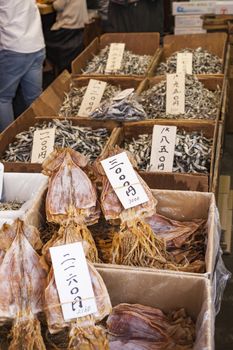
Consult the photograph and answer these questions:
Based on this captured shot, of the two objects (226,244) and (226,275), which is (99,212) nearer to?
(226,275)

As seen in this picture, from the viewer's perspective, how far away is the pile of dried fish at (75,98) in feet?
9.43

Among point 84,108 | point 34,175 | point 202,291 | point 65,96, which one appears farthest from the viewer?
point 65,96

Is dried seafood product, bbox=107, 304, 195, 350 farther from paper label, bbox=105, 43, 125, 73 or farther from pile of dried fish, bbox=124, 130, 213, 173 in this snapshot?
paper label, bbox=105, 43, 125, 73

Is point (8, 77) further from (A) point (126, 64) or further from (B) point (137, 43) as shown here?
(B) point (137, 43)

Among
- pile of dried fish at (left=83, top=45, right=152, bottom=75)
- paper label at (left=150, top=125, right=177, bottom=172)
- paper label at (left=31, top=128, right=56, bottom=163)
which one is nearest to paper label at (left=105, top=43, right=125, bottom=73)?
pile of dried fish at (left=83, top=45, right=152, bottom=75)

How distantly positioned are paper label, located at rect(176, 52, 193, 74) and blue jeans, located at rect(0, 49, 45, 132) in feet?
3.32

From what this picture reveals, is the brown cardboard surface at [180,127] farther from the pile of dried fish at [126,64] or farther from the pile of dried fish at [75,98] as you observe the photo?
the pile of dried fish at [126,64]

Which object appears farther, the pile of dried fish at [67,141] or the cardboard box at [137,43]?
the cardboard box at [137,43]

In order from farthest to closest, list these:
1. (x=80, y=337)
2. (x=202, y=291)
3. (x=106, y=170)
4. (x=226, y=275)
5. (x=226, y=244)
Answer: (x=226, y=244) < (x=226, y=275) < (x=106, y=170) < (x=202, y=291) < (x=80, y=337)

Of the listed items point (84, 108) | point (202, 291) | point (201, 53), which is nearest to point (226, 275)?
point (202, 291)

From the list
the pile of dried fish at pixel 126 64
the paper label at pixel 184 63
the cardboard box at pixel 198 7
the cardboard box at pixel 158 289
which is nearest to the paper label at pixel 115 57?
the pile of dried fish at pixel 126 64

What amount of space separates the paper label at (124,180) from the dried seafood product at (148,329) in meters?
0.30

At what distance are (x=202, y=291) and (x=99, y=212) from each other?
396mm

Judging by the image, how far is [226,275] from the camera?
63.3 inches
